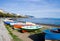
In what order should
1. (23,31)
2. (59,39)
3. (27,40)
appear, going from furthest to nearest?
(23,31), (27,40), (59,39)

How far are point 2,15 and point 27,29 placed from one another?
247ft

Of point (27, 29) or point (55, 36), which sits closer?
point (55, 36)


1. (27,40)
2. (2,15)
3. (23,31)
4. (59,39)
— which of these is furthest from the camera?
(2,15)

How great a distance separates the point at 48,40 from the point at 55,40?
2.01ft

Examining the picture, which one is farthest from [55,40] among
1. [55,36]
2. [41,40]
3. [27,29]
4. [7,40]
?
[27,29]

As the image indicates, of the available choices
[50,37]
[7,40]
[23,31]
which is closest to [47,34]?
[50,37]

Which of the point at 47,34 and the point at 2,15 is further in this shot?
the point at 2,15

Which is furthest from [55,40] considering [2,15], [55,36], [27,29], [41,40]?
→ [2,15]

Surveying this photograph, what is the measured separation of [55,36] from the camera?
12.3m

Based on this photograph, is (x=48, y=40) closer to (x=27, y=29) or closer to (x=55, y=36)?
(x=55, y=36)

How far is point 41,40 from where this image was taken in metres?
14.2

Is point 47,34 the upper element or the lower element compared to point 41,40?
upper

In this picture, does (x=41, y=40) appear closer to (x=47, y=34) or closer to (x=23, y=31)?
(x=47, y=34)

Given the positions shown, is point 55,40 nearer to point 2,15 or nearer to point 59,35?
point 59,35
